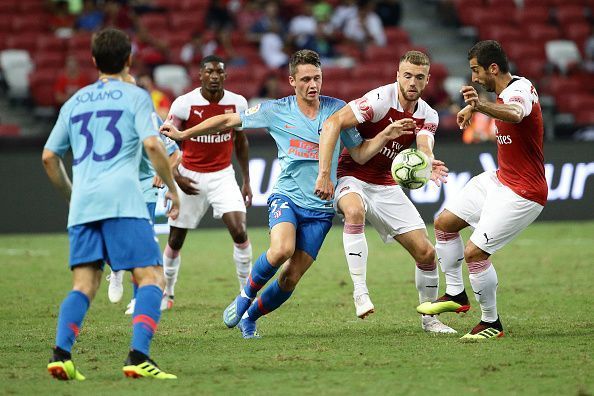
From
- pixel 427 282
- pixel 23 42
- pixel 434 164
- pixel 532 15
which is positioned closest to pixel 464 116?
pixel 434 164

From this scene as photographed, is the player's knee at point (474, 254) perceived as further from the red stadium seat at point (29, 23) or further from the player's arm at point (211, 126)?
the red stadium seat at point (29, 23)

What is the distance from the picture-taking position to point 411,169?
8.32m

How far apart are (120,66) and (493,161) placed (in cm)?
1115

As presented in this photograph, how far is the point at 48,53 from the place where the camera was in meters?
21.2

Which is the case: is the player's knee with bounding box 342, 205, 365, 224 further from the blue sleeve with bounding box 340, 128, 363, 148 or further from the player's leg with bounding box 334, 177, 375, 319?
the blue sleeve with bounding box 340, 128, 363, 148

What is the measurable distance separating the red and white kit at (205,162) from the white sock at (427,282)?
256 cm

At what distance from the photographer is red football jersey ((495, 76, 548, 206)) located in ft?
27.8

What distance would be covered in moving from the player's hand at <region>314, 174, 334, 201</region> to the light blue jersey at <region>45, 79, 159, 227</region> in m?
1.79

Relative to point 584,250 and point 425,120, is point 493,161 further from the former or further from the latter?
point 425,120

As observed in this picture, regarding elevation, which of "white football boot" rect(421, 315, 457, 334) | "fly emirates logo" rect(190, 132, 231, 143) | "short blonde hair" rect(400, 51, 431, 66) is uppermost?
"short blonde hair" rect(400, 51, 431, 66)

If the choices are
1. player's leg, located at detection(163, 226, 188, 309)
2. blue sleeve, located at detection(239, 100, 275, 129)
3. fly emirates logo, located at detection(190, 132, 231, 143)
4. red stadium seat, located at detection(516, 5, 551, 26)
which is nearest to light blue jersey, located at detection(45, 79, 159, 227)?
blue sleeve, located at detection(239, 100, 275, 129)

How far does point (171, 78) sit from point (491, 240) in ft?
Result: 44.0

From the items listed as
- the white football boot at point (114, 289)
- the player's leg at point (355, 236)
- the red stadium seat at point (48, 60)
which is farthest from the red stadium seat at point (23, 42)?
the player's leg at point (355, 236)

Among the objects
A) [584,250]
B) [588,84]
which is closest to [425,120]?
[584,250]
